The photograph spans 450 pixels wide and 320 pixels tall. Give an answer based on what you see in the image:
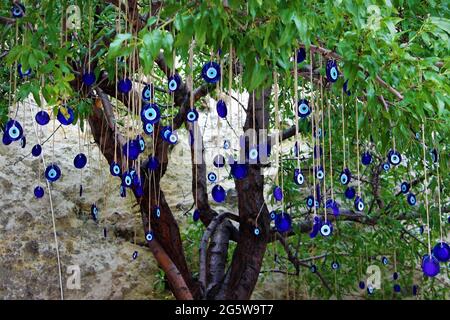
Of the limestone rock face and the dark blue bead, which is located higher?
the dark blue bead

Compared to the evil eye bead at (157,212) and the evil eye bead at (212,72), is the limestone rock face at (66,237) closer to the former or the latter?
the evil eye bead at (157,212)

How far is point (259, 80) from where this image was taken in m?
1.32

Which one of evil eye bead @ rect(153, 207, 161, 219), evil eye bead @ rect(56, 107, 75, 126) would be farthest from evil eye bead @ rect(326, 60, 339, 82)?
evil eye bead @ rect(153, 207, 161, 219)

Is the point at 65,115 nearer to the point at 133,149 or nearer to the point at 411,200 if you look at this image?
the point at 133,149

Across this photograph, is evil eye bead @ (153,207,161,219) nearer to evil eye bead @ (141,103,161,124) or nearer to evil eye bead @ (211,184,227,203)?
evil eye bead @ (211,184,227,203)

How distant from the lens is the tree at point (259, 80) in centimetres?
129

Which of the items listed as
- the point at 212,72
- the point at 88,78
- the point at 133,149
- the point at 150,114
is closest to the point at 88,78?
the point at 88,78

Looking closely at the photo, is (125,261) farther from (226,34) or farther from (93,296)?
(226,34)

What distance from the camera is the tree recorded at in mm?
1292

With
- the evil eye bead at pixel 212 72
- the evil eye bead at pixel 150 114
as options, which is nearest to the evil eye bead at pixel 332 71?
the evil eye bead at pixel 212 72

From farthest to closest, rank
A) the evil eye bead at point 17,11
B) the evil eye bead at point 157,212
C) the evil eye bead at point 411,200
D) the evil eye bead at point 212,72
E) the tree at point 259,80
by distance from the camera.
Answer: the evil eye bead at point 157,212 < the evil eye bead at point 411,200 < the evil eye bead at point 17,11 < the evil eye bead at point 212,72 < the tree at point 259,80

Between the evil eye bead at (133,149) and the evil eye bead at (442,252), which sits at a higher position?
the evil eye bead at (133,149)

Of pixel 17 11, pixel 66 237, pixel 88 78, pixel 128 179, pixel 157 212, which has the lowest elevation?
pixel 66 237

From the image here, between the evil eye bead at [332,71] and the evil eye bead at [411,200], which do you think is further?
the evil eye bead at [411,200]
